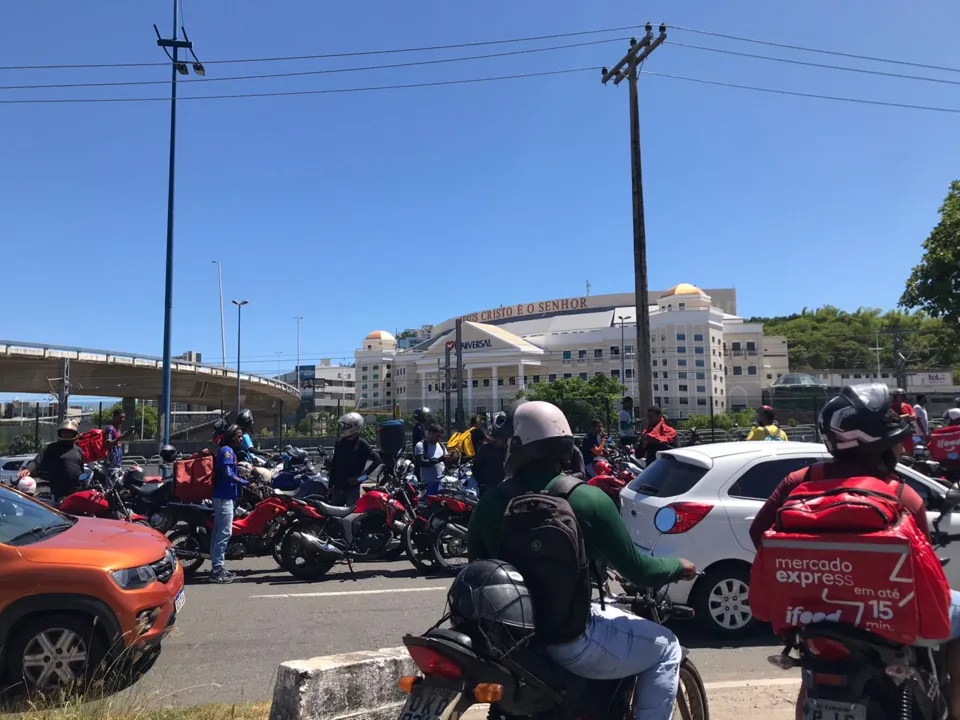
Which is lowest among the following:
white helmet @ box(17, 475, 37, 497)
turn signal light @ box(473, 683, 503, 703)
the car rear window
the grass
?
the grass

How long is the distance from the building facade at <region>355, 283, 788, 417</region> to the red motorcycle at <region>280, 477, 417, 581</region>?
258ft

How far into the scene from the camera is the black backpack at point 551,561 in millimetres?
2482

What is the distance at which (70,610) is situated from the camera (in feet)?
16.3

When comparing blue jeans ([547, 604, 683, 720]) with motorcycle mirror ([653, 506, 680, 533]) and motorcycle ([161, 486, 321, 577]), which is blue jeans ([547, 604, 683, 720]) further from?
motorcycle ([161, 486, 321, 577])

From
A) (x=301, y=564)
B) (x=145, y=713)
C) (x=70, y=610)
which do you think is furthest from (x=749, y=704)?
(x=301, y=564)

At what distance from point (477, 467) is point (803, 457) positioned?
4.76 m

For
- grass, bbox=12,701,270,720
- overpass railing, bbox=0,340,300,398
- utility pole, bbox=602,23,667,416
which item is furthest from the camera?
overpass railing, bbox=0,340,300,398

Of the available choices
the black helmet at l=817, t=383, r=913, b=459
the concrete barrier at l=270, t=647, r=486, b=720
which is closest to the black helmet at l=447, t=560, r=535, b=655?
the black helmet at l=817, t=383, r=913, b=459

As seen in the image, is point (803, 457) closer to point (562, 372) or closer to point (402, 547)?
point (402, 547)

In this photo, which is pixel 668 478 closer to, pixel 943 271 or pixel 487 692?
pixel 487 692

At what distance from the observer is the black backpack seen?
2.48 m

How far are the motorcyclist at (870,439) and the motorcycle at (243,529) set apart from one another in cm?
673

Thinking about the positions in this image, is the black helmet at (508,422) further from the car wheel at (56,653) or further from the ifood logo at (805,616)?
the car wheel at (56,653)

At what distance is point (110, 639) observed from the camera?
4.96 metres
